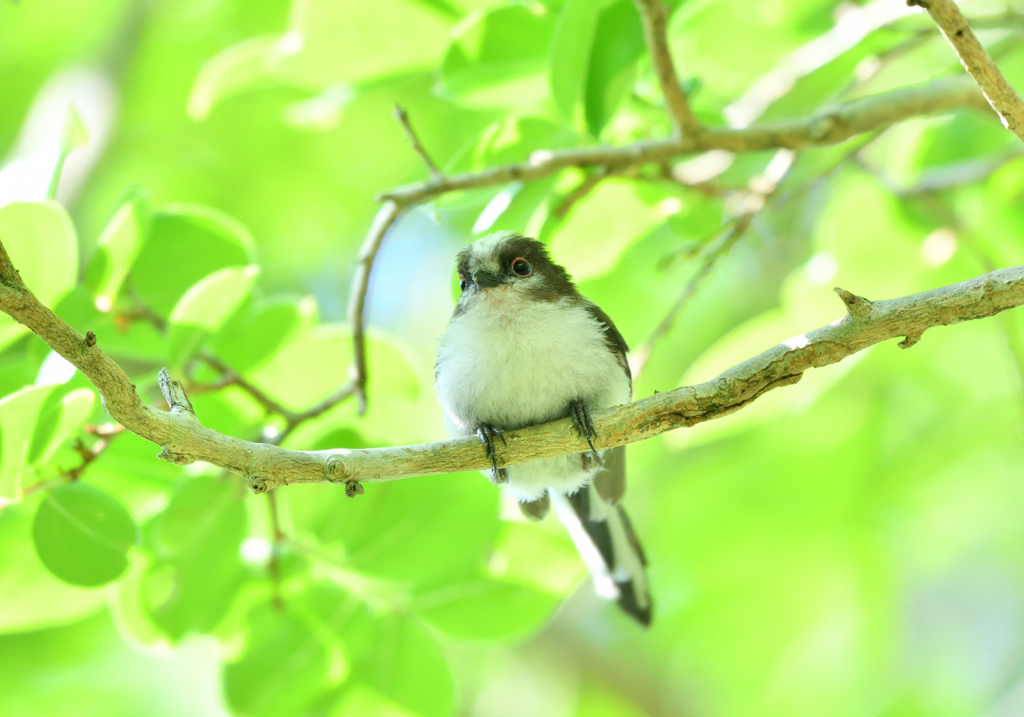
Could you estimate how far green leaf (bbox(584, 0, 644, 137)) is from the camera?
265 centimetres

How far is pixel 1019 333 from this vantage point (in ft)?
11.5

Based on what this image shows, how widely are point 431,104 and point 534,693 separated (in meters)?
3.84

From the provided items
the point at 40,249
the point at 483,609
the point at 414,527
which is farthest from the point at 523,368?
the point at 40,249

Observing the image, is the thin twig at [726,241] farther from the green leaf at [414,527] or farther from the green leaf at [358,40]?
the green leaf at [358,40]

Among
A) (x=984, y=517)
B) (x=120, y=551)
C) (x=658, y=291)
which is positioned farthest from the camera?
(x=984, y=517)

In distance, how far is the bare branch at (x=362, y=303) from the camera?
2.75m

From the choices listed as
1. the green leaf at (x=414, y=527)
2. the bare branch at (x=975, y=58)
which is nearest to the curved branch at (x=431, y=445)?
the bare branch at (x=975, y=58)

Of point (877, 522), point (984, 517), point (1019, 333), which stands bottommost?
point (984, 517)

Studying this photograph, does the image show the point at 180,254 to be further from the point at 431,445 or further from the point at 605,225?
the point at 605,225

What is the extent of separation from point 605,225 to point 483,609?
1.44m

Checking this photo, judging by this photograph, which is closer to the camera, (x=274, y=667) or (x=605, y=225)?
(x=274, y=667)

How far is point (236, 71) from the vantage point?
3.11 meters

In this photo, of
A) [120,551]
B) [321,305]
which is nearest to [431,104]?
[321,305]

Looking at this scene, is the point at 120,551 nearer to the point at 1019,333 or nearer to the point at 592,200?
the point at 592,200
